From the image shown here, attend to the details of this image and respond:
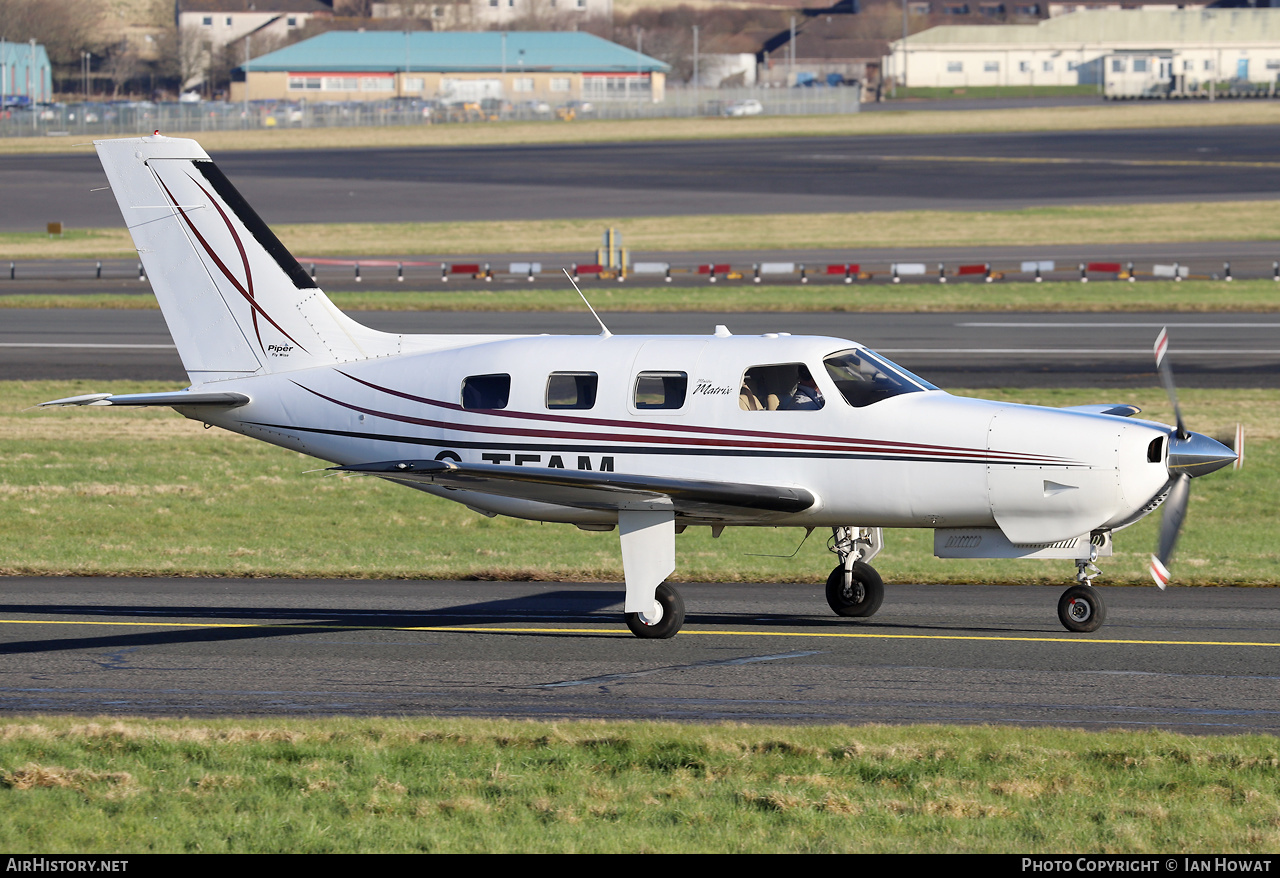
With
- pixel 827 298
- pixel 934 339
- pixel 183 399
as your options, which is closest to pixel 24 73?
pixel 827 298

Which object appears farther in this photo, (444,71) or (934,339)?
(444,71)

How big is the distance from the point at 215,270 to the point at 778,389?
6702 millimetres

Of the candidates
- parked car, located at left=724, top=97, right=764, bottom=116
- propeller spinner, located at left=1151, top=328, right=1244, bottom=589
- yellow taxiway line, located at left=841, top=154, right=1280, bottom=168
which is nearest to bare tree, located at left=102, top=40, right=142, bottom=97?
parked car, located at left=724, top=97, right=764, bottom=116

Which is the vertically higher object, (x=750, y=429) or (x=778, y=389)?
(x=778, y=389)

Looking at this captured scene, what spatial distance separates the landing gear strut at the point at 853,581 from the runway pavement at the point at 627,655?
17 cm

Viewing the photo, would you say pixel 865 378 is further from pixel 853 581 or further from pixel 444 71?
pixel 444 71

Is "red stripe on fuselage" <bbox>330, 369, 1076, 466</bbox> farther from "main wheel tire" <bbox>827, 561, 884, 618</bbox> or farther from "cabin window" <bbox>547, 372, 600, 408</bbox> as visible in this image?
"main wheel tire" <bbox>827, 561, 884, 618</bbox>

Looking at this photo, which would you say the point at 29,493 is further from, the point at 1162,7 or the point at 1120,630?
the point at 1162,7

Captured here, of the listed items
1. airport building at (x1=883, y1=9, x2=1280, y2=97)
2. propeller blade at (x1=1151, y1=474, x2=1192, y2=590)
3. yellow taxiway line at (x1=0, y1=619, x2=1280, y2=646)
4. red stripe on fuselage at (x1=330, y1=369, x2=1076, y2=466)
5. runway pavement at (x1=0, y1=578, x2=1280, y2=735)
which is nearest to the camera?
runway pavement at (x1=0, y1=578, x2=1280, y2=735)

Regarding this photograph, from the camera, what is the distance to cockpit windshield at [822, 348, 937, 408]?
14867 mm

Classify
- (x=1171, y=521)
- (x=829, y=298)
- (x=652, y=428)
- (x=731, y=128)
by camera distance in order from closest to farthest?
(x=1171, y=521), (x=652, y=428), (x=829, y=298), (x=731, y=128)

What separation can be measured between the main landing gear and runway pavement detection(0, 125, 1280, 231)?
5721 cm

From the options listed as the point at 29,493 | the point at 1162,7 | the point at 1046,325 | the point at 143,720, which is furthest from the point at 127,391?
the point at 1162,7

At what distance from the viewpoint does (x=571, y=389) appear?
15.6 meters
